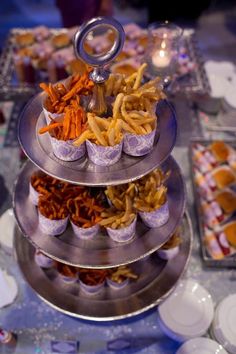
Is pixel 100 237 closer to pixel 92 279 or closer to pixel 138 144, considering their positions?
pixel 92 279

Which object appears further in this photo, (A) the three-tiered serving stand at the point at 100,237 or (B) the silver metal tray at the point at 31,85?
(B) the silver metal tray at the point at 31,85

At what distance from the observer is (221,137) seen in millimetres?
2814

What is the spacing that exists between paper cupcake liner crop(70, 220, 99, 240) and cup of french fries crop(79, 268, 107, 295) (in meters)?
0.29

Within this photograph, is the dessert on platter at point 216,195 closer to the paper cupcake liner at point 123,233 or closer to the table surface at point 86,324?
the table surface at point 86,324

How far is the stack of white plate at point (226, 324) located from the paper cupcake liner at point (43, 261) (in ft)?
2.82

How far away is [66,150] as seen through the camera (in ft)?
4.49

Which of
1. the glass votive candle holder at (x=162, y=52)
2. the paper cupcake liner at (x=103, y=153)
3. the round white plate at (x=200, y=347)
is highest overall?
the paper cupcake liner at (x=103, y=153)

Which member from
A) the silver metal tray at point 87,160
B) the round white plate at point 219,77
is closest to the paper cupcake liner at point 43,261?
the silver metal tray at point 87,160

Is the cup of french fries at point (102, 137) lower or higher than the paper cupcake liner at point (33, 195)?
higher

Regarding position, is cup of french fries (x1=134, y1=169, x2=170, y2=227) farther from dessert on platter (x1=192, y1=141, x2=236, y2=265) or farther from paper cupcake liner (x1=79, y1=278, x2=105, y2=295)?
dessert on platter (x1=192, y1=141, x2=236, y2=265)

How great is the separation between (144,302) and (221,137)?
1457 mm

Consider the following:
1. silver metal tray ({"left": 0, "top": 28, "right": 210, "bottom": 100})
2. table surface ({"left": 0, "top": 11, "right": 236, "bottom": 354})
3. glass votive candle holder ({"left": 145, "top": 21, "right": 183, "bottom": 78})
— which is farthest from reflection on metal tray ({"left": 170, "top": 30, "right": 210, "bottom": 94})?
table surface ({"left": 0, "top": 11, "right": 236, "bottom": 354})

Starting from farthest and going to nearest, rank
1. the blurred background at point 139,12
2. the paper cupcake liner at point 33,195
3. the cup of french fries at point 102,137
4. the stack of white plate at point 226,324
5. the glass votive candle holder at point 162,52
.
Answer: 1. the blurred background at point 139,12
2. the glass votive candle holder at point 162,52
3. the stack of white plate at point 226,324
4. the paper cupcake liner at point 33,195
5. the cup of french fries at point 102,137

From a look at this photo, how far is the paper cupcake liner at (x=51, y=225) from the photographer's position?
1.59 meters
